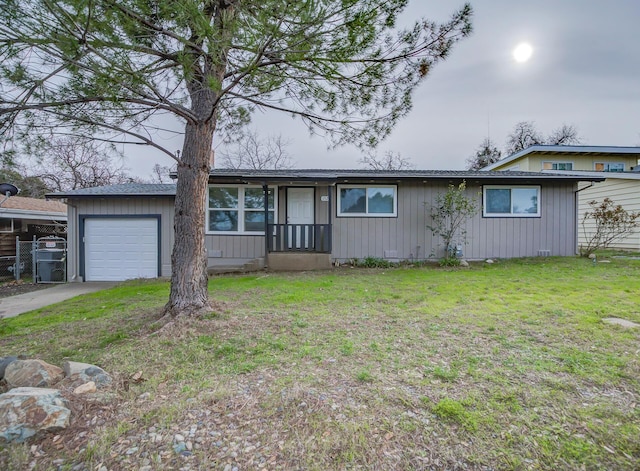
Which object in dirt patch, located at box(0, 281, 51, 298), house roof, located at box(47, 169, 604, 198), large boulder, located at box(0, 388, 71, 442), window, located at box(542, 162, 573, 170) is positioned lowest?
dirt patch, located at box(0, 281, 51, 298)

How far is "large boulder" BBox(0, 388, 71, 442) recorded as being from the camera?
67.5 inches

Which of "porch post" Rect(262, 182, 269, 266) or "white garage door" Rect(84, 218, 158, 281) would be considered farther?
"white garage door" Rect(84, 218, 158, 281)

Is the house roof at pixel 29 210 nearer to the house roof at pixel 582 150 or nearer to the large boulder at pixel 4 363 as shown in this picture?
the large boulder at pixel 4 363

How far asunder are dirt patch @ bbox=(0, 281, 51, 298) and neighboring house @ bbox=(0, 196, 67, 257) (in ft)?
6.23

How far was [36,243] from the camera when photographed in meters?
9.05

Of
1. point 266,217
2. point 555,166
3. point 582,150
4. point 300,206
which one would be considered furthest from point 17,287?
point 582,150

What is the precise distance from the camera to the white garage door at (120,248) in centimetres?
896

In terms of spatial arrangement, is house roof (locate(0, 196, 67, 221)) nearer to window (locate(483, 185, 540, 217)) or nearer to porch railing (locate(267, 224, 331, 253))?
porch railing (locate(267, 224, 331, 253))

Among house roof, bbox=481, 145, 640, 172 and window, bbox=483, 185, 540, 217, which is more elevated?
house roof, bbox=481, 145, 640, 172

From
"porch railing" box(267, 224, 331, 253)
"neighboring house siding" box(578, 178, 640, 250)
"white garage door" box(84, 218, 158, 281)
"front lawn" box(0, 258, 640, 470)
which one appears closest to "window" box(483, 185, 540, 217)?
"neighboring house siding" box(578, 178, 640, 250)

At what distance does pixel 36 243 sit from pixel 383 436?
1130 cm

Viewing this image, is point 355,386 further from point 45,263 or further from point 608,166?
point 608,166

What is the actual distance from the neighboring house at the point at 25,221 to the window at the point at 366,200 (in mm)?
9769

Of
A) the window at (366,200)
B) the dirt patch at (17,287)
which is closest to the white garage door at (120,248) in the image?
the dirt patch at (17,287)
